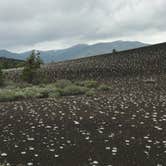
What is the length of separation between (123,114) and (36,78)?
19.0 metres

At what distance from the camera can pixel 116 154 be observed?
962cm

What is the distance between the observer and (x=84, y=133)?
1135cm

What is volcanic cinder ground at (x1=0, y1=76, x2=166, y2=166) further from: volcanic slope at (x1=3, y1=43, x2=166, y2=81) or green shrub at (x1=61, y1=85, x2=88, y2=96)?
volcanic slope at (x1=3, y1=43, x2=166, y2=81)

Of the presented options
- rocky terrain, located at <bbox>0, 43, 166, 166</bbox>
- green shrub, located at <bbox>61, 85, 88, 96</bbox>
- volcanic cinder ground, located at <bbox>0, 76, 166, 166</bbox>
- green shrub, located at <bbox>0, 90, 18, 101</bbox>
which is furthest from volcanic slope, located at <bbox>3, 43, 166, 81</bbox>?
volcanic cinder ground, located at <bbox>0, 76, 166, 166</bbox>

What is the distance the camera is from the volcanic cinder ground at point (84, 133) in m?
9.37

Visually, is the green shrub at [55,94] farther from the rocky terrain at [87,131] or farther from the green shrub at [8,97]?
the rocky terrain at [87,131]

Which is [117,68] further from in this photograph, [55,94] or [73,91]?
[55,94]

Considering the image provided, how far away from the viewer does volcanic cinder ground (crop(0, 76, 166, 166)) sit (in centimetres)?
937

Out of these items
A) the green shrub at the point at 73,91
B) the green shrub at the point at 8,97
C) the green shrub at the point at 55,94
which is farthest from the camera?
the green shrub at the point at 73,91

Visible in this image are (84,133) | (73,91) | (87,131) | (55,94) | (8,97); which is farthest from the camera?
(73,91)

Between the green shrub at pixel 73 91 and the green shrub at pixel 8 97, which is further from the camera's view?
the green shrub at pixel 73 91

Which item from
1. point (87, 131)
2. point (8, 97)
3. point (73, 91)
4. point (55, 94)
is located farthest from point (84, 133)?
point (73, 91)

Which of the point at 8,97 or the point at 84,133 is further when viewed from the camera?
the point at 8,97

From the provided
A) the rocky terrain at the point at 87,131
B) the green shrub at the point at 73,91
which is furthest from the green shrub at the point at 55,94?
the rocky terrain at the point at 87,131
